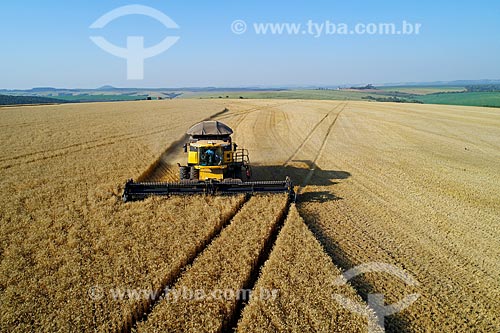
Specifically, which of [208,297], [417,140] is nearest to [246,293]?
[208,297]

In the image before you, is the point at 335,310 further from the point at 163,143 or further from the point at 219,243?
the point at 163,143

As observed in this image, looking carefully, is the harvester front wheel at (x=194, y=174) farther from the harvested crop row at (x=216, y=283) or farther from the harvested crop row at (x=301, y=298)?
the harvested crop row at (x=301, y=298)

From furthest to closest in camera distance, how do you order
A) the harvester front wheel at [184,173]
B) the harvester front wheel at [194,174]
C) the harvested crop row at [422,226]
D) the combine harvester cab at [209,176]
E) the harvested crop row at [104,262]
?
1. the harvester front wheel at [184,173]
2. the harvester front wheel at [194,174]
3. the combine harvester cab at [209,176]
4. the harvested crop row at [422,226]
5. the harvested crop row at [104,262]

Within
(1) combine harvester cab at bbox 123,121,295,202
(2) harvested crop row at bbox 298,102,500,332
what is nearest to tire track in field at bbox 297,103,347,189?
(2) harvested crop row at bbox 298,102,500,332

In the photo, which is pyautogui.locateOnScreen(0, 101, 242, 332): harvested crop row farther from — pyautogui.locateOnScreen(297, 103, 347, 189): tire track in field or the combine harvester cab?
pyautogui.locateOnScreen(297, 103, 347, 189): tire track in field

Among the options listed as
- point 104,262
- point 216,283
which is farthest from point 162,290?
point 104,262

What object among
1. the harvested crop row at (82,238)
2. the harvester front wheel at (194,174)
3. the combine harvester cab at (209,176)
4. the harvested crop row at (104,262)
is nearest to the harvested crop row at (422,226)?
the combine harvester cab at (209,176)

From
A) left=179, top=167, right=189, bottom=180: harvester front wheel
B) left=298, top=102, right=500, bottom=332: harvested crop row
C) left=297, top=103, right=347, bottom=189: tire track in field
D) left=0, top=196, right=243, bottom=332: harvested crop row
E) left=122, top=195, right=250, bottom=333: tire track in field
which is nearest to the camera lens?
left=122, top=195, right=250, bottom=333: tire track in field
